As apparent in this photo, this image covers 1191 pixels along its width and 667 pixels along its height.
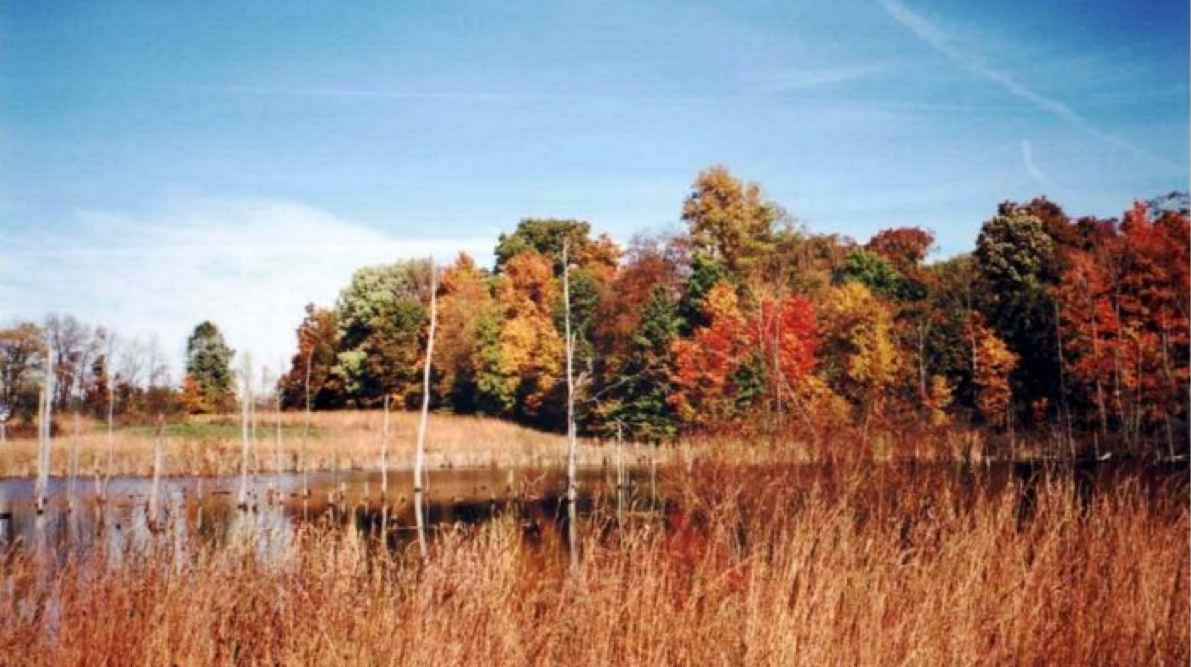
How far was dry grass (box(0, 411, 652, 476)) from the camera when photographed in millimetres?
35688

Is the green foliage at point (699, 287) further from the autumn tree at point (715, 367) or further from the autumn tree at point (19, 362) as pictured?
the autumn tree at point (19, 362)

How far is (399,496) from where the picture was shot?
53.8ft

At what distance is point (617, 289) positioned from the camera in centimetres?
4888

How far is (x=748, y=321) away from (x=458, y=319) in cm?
2040

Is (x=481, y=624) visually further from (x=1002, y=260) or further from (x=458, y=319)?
(x=458, y=319)

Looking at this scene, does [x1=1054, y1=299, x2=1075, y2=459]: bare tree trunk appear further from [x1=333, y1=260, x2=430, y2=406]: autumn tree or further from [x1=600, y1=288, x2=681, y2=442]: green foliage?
[x1=333, y1=260, x2=430, y2=406]: autumn tree

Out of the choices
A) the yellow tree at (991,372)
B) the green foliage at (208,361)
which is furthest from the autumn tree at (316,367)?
the yellow tree at (991,372)

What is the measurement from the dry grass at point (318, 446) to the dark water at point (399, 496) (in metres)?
0.85

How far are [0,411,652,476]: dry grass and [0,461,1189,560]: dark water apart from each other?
0.85 meters


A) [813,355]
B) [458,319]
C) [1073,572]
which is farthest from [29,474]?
[1073,572]

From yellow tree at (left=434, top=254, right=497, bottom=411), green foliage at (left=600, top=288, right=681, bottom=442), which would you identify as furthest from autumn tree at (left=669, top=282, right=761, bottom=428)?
yellow tree at (left=434, top=254, right=497, bottom=411)

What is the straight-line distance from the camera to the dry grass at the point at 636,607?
4742 mm

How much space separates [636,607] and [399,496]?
11.9 metres

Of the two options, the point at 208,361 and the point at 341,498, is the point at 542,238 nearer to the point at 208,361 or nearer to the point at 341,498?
the point at 208,361
